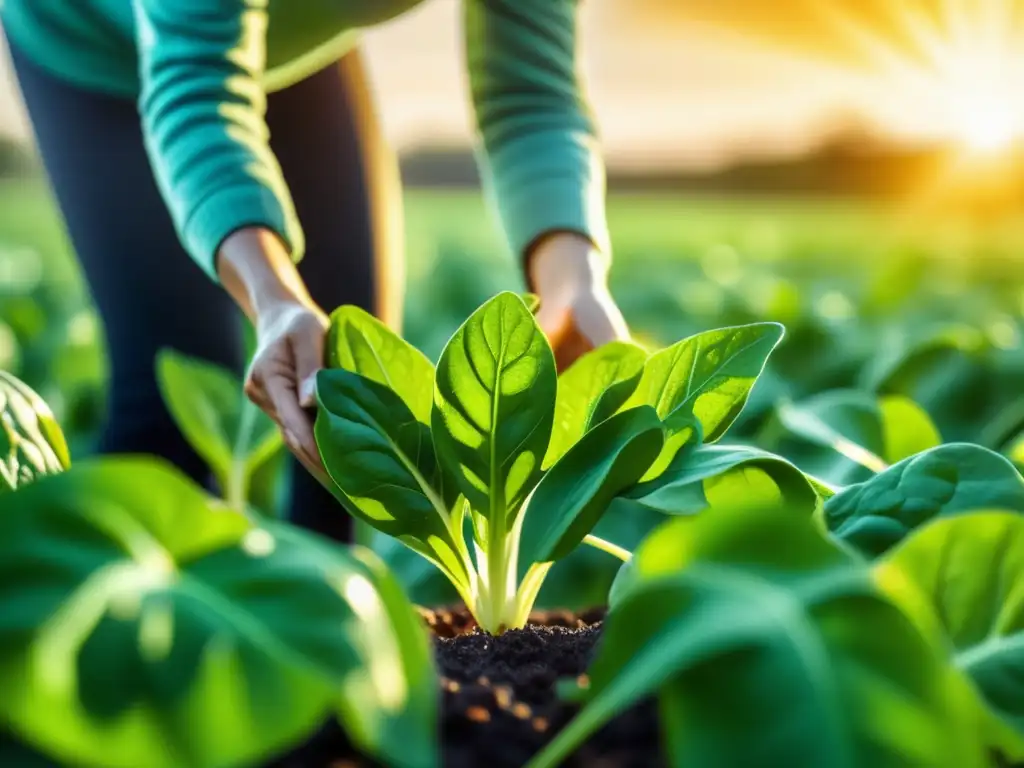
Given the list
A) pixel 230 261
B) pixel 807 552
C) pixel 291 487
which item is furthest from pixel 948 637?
pixel 291 487

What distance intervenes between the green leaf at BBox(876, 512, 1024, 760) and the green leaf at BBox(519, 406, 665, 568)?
17cm

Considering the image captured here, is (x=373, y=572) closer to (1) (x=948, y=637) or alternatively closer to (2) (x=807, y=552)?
(2) (x=807, y=552)

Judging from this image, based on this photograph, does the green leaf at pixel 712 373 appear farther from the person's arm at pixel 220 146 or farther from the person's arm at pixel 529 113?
the person's arm at pixel 529 113

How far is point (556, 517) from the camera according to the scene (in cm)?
76

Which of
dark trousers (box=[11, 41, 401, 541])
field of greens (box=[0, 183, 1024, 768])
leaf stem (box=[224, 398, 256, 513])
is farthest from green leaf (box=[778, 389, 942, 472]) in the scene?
dark trousers (box=[11, 41, 401, 541])

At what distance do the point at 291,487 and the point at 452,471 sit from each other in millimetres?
→ 1055

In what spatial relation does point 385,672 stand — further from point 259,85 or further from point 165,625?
point 259,85

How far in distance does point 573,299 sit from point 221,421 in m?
0.58

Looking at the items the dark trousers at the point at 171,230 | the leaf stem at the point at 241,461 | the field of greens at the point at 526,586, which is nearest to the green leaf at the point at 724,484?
the field of greens at the point at 526,586

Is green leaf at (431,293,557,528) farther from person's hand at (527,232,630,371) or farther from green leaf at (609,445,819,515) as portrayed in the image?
person's hand at (527,232,630,371)

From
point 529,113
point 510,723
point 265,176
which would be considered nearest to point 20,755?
point 510,723

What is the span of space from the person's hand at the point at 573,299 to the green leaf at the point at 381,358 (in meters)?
0.27

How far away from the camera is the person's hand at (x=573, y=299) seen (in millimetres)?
1148

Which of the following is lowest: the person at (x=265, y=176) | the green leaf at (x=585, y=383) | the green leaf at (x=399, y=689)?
the green leaf at (x=399, y=689)
